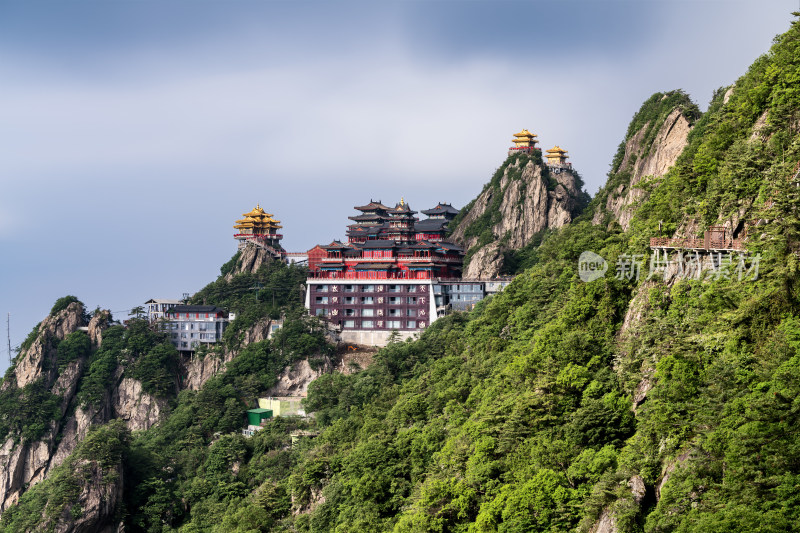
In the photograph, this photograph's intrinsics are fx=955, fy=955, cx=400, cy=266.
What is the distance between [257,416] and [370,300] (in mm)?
10123

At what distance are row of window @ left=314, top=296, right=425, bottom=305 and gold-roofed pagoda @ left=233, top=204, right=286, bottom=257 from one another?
450 inches

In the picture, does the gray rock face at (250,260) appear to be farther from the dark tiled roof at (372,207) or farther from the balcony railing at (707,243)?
the balcony railing at (707,243)

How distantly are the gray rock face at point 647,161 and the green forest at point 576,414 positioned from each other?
0.90 m

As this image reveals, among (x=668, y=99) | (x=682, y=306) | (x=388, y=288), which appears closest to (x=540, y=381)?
(x=682, y=306)

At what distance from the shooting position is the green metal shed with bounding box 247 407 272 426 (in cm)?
5331

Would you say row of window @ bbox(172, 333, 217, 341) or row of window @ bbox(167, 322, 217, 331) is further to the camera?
row of window @ bbox(167, 322, 217, 331)

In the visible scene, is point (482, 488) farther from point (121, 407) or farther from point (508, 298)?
point (121, 407)

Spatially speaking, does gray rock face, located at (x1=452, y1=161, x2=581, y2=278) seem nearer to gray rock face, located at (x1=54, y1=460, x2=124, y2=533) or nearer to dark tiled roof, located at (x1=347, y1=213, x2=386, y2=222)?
dark tiled roof, located at (x1=347, y1=213, x2=386, y2=222)

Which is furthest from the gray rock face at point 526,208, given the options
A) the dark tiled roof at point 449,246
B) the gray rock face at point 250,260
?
the gray rock face at point 250,260

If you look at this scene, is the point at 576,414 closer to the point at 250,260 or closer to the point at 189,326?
the point at 189,326

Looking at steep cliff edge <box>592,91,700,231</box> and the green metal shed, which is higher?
steep cliff edge <box>592,91,700,231</box>

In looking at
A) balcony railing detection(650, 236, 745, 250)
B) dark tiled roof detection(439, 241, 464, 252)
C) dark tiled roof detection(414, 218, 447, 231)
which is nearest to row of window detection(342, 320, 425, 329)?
dark tiled roof detection(439, 241, 464, 252)

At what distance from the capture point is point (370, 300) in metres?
58.3

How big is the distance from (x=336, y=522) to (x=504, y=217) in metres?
34.8
